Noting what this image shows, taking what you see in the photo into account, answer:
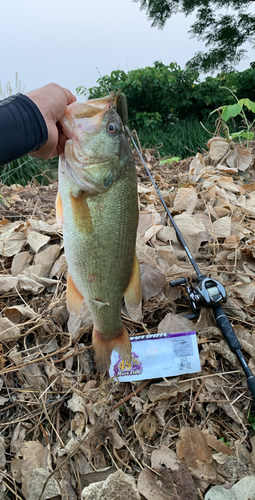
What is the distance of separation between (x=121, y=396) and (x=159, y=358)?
0.27 m

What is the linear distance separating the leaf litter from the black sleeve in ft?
3.11

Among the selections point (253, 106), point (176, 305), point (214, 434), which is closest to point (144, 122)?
point (253, 106)

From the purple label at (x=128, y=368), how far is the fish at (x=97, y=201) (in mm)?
438

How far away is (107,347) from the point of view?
4.32ft

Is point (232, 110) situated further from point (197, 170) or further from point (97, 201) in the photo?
point (97, 201)

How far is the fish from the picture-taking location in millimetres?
1167

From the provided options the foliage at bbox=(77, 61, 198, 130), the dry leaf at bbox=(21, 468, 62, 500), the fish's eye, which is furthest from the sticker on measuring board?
the foliage at bbox=(77, 61, 198, 130)

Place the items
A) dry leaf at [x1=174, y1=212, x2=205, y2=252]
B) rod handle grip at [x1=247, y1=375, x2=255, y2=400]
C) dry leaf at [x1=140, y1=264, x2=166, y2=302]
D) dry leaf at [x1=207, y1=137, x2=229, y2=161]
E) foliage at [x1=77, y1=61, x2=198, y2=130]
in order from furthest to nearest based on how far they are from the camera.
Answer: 1. foliage at [x1=77, y1=61, x2=198, y2=130]
2. dry leaf at [x1=207, y1=137, x2=229, y2=161]
3. dry leaf at [x1=174, y1=212, x2=205, y2=252]
4. dry leaf at [x1=140, y1=264, x2=166, y2=302]
5. rod handle grip at [x1=247, y1=375, x2=255, y2=400]

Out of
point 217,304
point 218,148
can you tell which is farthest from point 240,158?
point 217,304

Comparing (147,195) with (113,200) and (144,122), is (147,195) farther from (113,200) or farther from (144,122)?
(144,122)

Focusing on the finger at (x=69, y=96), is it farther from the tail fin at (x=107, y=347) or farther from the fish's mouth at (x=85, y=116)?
the tail fin at (x=107, y=347)

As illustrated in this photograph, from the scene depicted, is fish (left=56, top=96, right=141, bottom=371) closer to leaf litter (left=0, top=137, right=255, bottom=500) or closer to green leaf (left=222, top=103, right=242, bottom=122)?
leaf litter (left=0, top=137, right=255, bottom=500)

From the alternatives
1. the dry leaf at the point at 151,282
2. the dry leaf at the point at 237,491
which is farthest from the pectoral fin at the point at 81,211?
the dry leaf at the point at 237,491

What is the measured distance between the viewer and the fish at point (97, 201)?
3.83ft
